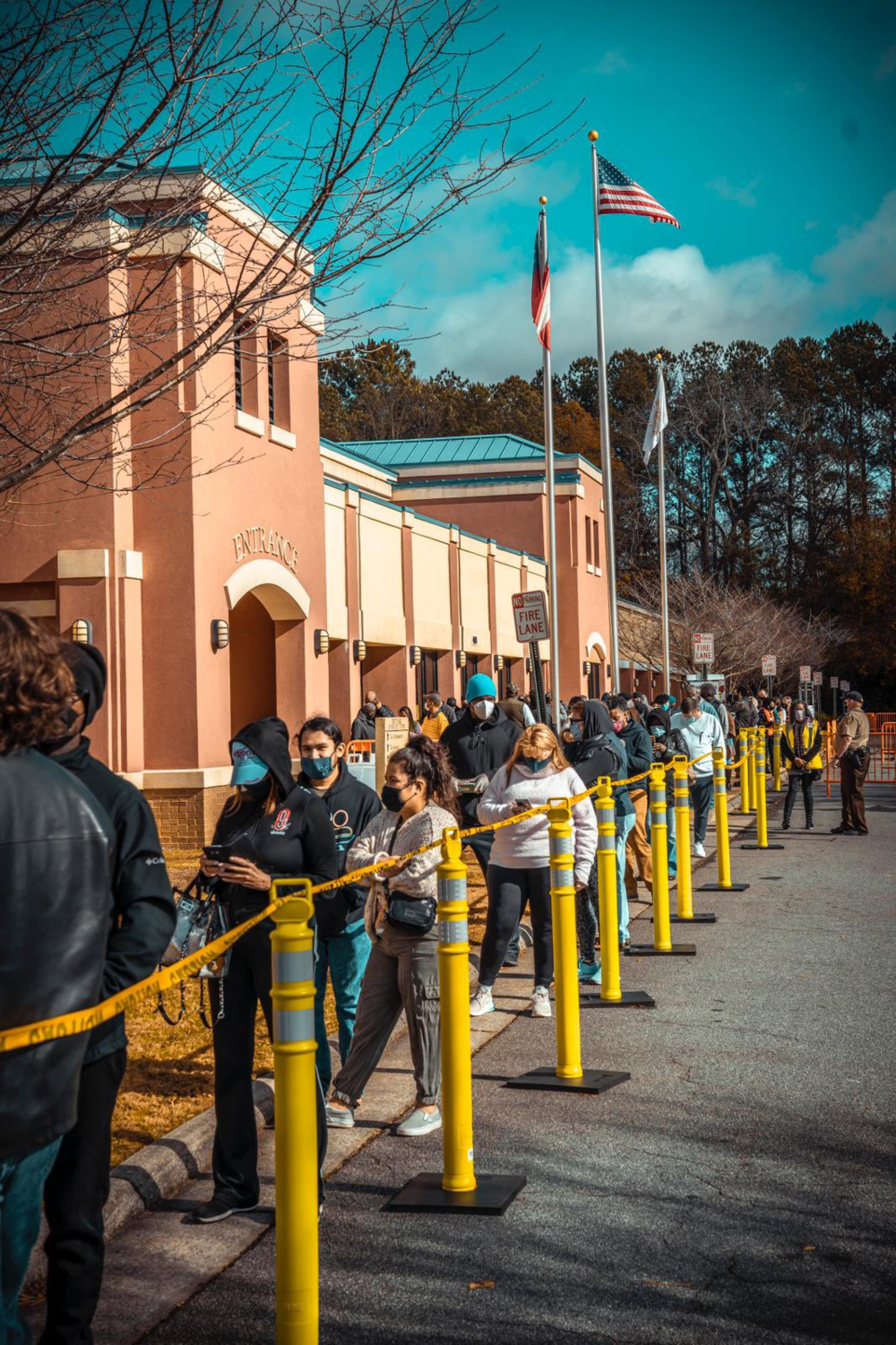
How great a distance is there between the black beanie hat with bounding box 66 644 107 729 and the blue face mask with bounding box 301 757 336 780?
9.35 feet

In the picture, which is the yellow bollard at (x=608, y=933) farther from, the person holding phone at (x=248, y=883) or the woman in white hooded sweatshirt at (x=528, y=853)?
the person holding phone at (x=248, y=883)

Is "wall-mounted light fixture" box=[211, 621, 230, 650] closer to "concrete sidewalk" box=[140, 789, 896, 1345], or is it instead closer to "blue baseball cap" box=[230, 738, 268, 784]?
"concrete sidewalk" box=[140, 789, 896, 1345]

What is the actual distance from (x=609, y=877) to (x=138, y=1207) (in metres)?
3.80

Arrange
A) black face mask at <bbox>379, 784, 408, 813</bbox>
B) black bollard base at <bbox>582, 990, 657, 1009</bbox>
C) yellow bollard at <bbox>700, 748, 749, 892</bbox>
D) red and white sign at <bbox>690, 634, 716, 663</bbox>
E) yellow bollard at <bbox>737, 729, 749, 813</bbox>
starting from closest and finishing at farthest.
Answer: black face mask at <bbox>379, 784, 408, 813</bbox>, black bollard base at <bbox>582, 990, 657, 1009</bbox>, yellow bollard at <bbox>700, 748, 749, 892</bbox>, yellow bollard at <bbox>737, 729, 749, 813</bbox>, red and white sign at <bbox>690, 634, 716, 663</bbox>

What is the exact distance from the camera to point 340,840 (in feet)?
23.7

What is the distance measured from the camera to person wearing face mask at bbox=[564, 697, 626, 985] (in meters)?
10.1

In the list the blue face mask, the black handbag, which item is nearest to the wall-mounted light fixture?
the blue face mask

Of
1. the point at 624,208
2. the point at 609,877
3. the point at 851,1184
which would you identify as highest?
the point at 624,208

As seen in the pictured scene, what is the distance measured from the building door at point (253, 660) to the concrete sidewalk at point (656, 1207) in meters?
15.7

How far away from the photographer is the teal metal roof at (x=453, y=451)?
47.8 metres

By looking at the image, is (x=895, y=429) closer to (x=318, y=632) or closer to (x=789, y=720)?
(x=789, y=720)

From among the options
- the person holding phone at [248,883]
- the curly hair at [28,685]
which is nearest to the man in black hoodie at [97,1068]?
the curly hair at [28,685]

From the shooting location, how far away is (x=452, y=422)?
75250 millimetres

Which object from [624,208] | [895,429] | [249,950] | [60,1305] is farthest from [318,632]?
[895,429]
